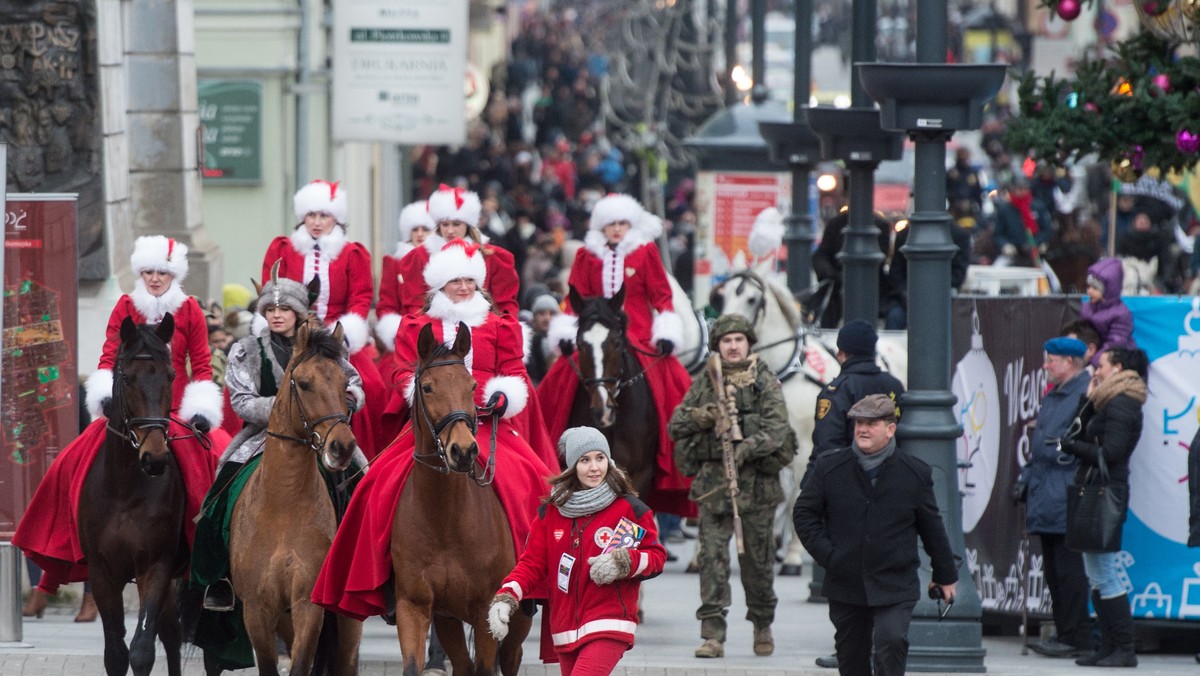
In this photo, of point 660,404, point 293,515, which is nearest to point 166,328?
point 293,515

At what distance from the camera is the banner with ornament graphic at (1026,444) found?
1377 centimetres

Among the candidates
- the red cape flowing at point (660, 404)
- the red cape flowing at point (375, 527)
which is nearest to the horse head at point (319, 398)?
the red cape flowing at point (375, 527)

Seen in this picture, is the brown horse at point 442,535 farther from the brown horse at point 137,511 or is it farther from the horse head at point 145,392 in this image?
the brown horse at point 137,511

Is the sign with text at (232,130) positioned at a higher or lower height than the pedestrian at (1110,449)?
higher

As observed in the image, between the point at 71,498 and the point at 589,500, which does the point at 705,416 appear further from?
the point at 589,500

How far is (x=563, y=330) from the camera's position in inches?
581

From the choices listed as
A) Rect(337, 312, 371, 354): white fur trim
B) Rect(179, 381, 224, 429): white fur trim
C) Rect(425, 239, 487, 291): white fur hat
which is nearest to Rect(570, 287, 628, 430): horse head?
Rect(337, 312, 371, 354): white fur trim

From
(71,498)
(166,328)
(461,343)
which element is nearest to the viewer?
(461,343)

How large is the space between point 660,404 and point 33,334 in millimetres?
4140

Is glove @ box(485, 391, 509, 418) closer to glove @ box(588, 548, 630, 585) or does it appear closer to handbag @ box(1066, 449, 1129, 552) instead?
glove @ box(588, 548, 630, 585)

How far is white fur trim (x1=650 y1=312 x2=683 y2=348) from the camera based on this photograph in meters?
15.0

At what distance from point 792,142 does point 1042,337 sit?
5.75 metres


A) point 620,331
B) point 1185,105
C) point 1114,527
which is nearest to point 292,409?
point 620,331

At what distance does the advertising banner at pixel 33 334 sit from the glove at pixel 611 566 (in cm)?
559
